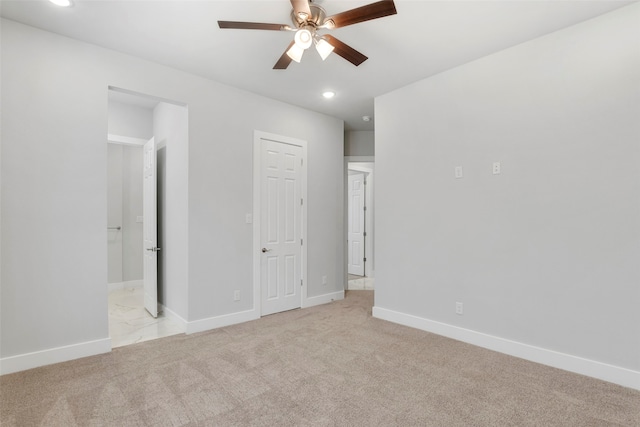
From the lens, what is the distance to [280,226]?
4.36 meters

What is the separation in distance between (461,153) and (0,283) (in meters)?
4.29

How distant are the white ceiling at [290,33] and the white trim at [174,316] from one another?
2816 millimetres

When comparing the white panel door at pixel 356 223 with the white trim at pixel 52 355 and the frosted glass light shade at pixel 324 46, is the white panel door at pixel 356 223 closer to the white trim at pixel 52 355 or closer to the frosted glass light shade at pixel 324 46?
the frosted glass light shade at pixel 324 46

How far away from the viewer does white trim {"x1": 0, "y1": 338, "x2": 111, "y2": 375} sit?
2576 mm

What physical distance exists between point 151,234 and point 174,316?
1.10m

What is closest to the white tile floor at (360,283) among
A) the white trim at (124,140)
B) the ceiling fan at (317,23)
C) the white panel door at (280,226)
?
the white panel door at (280,226)

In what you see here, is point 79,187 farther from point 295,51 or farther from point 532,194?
point 532,194

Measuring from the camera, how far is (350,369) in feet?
8.75

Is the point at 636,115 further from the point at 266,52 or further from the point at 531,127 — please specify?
the point at 266,52

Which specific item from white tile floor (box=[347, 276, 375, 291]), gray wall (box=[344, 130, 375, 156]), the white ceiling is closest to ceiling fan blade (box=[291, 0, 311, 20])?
the white ceiling

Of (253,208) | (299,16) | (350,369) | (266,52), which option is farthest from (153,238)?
(299,16)

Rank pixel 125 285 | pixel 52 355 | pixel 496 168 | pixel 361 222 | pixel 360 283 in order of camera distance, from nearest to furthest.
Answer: pixel 52 355
pixel 496 168
pixel 125 285
pixel 360 283
pixel 361 222

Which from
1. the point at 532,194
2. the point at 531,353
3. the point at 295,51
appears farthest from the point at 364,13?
the point at 531,353

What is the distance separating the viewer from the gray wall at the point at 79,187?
2.64 m
